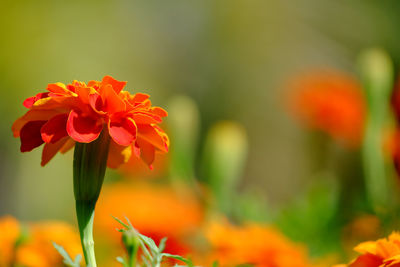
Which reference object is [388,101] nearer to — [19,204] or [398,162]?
[398,162]

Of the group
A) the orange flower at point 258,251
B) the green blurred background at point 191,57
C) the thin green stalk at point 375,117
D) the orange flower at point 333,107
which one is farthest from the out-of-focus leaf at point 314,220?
the green blurred background at point 191,57

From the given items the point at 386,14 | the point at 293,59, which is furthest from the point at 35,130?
the point at 293,59

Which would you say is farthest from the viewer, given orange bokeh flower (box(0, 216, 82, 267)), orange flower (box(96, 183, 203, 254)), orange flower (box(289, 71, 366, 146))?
orange flower (box(289, 71, 366, 146))

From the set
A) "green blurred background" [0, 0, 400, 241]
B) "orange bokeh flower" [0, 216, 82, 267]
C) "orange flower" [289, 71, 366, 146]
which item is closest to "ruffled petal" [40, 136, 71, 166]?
"orange bokeh flower" [0, 216, 82, 267]

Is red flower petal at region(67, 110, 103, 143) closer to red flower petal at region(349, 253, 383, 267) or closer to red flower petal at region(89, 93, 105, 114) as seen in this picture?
red flower petal at region(89, 93, 105, 114)

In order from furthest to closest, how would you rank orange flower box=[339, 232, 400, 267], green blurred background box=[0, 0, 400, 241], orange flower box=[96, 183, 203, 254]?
green blurred background box=[0, 0, 400, 241]
orange flower box=[96, 183, 203, 254]
orange flower box=[339, 232, 400, 267]
